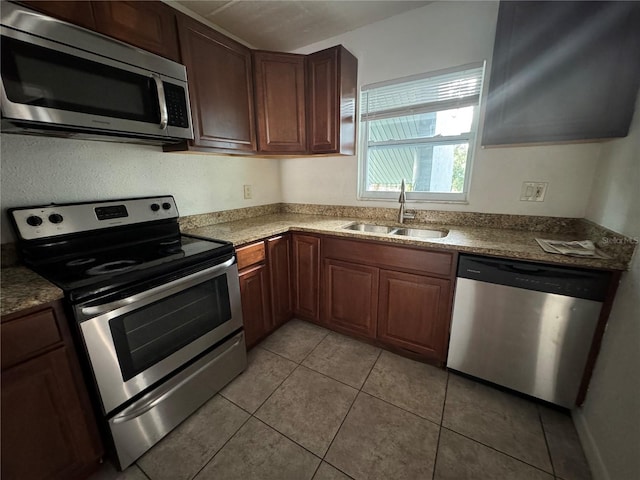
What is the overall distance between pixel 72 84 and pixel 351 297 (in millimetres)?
1895

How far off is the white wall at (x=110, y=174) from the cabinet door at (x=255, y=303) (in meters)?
0.71

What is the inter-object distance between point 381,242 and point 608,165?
4.15 feet

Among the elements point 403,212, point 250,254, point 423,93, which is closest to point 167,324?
point 250,254

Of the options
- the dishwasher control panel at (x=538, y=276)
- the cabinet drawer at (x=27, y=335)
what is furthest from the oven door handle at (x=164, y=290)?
the dishwasher control panel at (x=538, y=276)

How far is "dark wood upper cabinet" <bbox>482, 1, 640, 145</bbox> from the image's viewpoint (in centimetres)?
118

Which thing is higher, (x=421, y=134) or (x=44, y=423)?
(x=421, y=134)

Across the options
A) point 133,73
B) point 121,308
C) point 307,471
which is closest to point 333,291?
point 307,471

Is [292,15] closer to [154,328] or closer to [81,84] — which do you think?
[81,84]

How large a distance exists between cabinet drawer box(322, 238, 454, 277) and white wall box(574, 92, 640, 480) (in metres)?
0.69

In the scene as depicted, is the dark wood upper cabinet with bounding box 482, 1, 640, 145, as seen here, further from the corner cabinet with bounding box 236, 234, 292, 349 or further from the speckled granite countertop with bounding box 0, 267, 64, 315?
the speckled granite countertop with bounding box 0, 267, 64, 315

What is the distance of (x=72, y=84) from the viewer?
3.51 feet

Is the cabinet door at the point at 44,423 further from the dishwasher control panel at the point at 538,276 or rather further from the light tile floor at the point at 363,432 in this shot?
the dishwasher control panel at the point at 538,276

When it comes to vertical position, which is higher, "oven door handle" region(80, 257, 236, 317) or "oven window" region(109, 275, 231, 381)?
"oven door handle" region(80, 257, 236, 317)

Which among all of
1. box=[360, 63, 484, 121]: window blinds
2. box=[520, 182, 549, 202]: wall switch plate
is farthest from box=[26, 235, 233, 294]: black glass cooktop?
box=[520, 182, 549, 202]: wall switch plate
